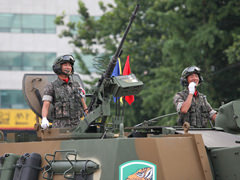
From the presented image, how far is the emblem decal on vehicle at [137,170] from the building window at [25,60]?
81.5 feet

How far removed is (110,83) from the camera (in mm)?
5832

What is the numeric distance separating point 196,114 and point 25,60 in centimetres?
2370

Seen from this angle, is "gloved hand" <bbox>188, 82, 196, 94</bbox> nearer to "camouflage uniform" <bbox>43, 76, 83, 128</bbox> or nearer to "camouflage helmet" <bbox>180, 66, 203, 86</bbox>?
"camouflage helmet" <bbox>180, 66, 203, 86</bbox>

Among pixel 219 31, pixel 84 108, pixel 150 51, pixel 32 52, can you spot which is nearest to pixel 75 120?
pixel 84 108

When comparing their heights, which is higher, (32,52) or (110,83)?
(32,52)

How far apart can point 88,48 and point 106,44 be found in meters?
1.10

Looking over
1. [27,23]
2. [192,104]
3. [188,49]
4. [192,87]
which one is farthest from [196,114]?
[27,23]

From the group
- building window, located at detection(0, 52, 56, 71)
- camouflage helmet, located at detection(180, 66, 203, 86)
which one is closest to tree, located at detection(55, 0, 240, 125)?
camouflage helmet, located at detection(180, 66, 203, 86)

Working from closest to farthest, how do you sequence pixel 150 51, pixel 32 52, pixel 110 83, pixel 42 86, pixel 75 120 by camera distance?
pixel 110 83 → pixel 75 120 → pixel 42 86 → pixel 150 51 → pixel 32 52

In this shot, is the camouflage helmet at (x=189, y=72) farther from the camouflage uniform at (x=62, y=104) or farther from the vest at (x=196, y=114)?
the camouflage uniform at (x=62, y=104)

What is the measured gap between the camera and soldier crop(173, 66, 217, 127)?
22.2 ft

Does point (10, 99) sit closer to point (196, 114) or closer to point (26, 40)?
point (26, 40)

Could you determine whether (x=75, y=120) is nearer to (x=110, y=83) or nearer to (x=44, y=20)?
(x=110, y=83)

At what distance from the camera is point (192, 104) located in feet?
22.8
